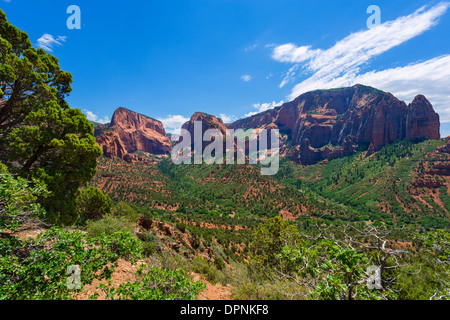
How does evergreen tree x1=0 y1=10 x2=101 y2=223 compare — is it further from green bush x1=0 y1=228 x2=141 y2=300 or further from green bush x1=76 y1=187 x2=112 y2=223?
green bush x1=76 y1=187 x2=112 y2=223

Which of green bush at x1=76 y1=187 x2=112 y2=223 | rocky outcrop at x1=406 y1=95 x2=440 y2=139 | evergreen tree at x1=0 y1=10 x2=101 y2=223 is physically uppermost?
rocky outcrop at x1=406 y1=95 x2=440 y2=139

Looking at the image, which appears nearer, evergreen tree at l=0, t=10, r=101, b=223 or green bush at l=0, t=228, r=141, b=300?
green bush at l=0, t=228, r=141, b=300

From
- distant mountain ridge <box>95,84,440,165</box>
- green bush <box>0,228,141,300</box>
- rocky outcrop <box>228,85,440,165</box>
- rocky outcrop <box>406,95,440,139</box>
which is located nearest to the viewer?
green bush <box>0,228,141,300</box>

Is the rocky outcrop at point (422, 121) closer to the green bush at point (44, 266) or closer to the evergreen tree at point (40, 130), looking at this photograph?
the green bush at point (44, 266)

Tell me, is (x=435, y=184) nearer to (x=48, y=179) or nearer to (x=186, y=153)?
(x=48, y=179)

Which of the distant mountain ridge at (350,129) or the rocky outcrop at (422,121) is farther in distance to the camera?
the distant mountain ridge at (350,129)

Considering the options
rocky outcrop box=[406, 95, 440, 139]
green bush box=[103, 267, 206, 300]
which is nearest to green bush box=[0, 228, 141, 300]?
green bush box=[103, 267, 206, 300]

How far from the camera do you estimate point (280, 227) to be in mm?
13375

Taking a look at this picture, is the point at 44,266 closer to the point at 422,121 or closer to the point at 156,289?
the point at 156,289

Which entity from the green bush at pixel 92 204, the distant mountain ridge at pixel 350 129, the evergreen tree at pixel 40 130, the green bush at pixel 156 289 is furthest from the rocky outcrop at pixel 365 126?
the evergreen tree at pixel 40 130

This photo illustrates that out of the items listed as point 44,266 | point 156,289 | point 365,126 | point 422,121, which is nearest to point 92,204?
point 44,266

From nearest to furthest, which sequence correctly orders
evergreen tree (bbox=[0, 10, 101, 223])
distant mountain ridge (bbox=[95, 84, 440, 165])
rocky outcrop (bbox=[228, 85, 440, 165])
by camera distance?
evergreen tree (bbox=[0, 10, 101, 223]) → rocky outcrop (bbox=[228, 85, 440, 165]) → distant mountain ridge (bbox=[95, 84, 440, 165])
